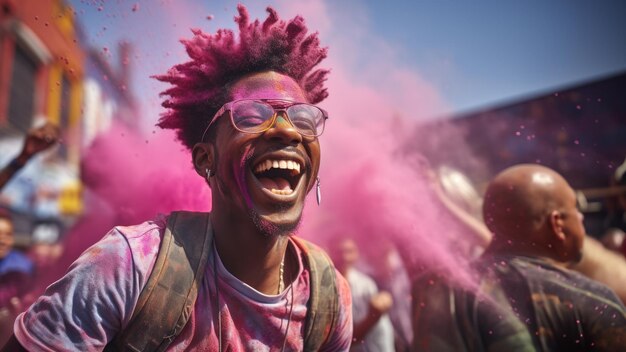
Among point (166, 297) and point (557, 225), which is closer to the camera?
point (166, 297)

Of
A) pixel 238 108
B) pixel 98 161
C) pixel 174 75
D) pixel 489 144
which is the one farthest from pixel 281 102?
pixel 489 144

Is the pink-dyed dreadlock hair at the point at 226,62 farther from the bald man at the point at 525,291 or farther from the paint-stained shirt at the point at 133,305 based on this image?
the bald man at the point at 525,291

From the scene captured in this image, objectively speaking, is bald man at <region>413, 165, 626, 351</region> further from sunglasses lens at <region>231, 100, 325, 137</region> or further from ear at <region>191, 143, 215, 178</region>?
ear at <region>191, 143, 215, 178</region>

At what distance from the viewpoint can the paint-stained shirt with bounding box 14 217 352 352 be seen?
138cm

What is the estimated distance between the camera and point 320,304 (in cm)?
182

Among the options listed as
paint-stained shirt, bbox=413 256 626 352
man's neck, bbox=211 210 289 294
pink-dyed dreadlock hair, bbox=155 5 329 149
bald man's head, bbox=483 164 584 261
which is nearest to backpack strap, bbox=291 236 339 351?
man's neck, bbox=211 210 289 294

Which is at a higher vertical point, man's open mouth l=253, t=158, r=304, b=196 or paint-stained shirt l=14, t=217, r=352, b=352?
man's open mouth l=253, t=158, r=304, b=196

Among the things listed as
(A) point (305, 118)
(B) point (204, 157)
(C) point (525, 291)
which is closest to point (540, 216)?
(C) point (525, 291)

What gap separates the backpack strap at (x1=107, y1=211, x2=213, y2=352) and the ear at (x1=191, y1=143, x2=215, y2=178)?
11.2 inches

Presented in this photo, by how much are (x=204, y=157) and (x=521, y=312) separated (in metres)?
1.80

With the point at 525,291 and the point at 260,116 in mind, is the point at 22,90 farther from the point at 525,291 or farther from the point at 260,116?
the point at 525,291

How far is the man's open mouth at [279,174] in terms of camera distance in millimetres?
1672

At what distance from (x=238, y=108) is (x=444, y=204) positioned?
1.97 metres

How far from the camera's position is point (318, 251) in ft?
6.67
